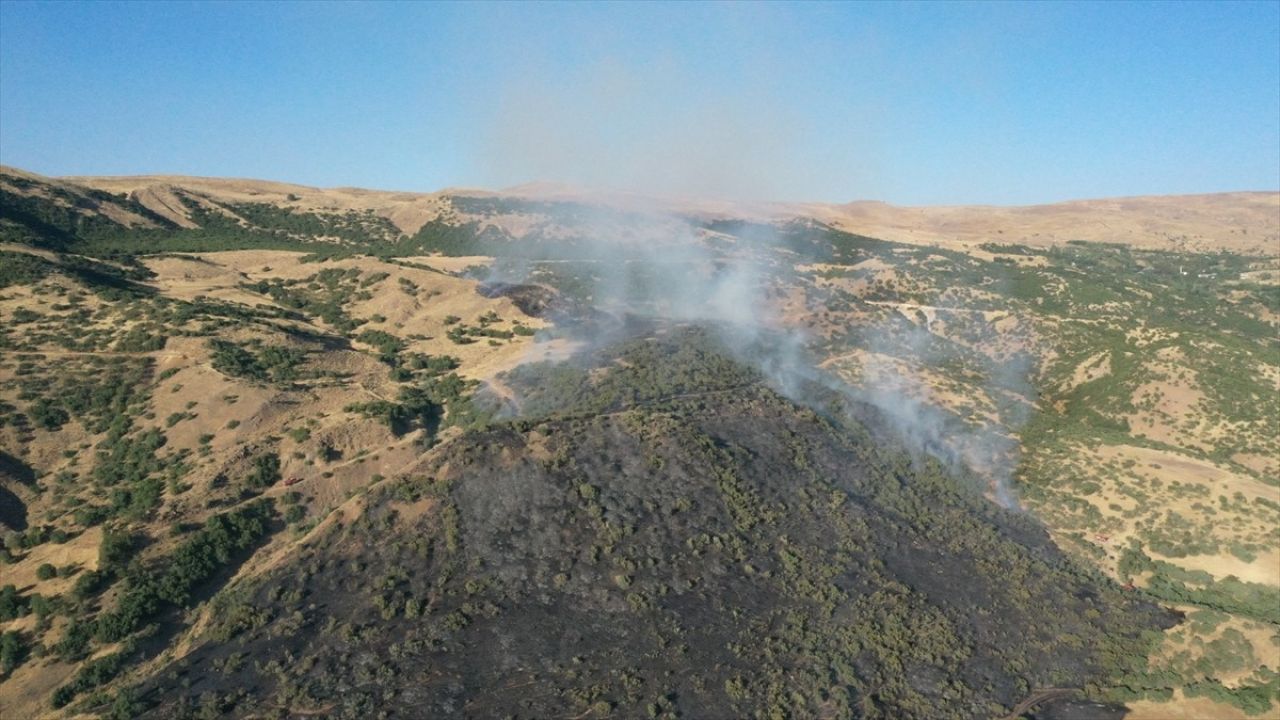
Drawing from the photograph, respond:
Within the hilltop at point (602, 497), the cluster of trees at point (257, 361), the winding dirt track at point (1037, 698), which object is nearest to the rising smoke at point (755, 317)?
the hilltop at point (602, 497)

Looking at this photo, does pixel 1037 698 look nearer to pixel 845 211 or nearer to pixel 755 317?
pixel 755 317

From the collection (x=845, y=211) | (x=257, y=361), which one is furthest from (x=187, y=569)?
(x=845, y=211)

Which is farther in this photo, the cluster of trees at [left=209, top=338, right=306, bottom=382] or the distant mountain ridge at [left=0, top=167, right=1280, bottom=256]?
the distant mountain ridge at [left=0, top=167, right=1280, bottom=256]

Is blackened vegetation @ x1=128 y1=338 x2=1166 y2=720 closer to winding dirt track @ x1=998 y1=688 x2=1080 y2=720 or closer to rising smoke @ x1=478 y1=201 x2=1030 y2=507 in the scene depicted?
winding dirt track @ x1=998 y1=688 x2=1080 y2=720

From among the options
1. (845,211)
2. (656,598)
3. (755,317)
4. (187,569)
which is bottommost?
(656,598)

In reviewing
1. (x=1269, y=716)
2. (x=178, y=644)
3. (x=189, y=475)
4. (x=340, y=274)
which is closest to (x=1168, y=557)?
(x=1269, y=716)

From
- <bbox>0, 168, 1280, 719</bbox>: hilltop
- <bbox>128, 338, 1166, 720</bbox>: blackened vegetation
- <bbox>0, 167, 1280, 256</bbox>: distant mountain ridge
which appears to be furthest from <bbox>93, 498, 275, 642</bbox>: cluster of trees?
<bbox>0, 167, 1280, 256</bbox>: distant mountain ridge

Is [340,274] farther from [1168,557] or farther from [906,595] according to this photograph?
[1168,557]

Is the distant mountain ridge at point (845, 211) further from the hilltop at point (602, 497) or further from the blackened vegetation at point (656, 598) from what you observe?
the blackened vegetation at point (656, 598)

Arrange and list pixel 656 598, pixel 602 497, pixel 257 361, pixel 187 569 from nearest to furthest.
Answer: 1. pixel 656 598
2. pixel 187 569
3. pixel 602 497
4. pixel 257 361
